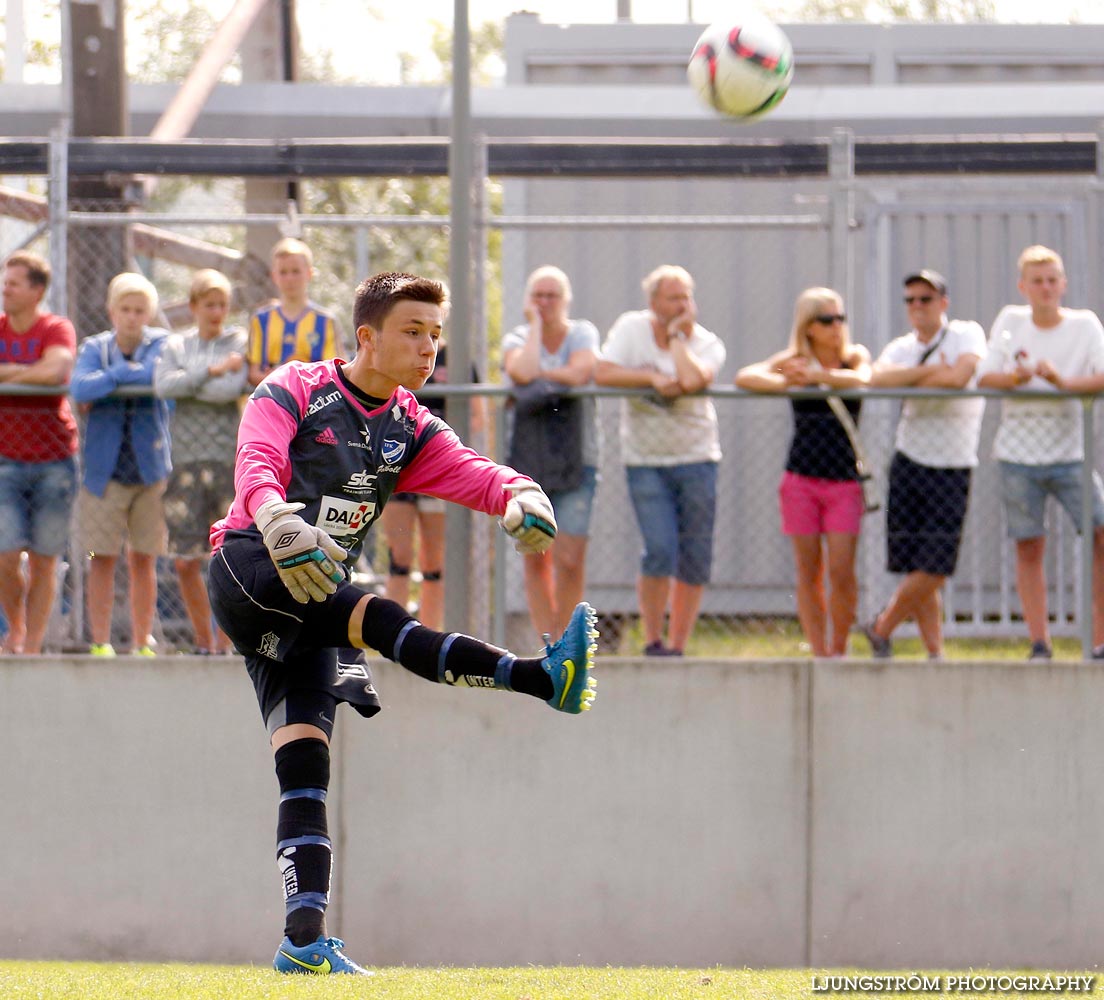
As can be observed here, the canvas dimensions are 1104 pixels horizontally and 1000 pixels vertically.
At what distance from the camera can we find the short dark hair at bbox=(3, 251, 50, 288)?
8.34 meters

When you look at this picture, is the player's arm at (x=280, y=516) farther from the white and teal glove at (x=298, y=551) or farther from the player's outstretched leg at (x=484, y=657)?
the player's outstretched leg at (x=484, y=657)

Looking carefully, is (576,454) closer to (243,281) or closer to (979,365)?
(979,365)

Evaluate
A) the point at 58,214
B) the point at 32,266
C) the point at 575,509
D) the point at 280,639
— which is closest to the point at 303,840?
the point at 280,639

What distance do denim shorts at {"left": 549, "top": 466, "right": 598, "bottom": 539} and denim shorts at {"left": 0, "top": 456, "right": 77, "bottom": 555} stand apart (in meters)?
2.35

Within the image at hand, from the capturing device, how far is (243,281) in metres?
11.3

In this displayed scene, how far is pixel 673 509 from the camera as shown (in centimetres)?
825

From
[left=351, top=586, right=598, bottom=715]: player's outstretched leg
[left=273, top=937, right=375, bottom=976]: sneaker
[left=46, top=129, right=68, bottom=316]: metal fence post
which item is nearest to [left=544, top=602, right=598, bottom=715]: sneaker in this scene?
[left=351, top=586, right=598, bottom=715]: player's outstretched leg

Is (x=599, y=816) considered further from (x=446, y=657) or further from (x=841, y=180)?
(x=841, y=180)

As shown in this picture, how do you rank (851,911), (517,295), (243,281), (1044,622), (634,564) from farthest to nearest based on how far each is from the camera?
(243,281) < (517,295) < (634,564) < (1044,622) < (851,911)

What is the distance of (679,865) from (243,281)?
17.8ft

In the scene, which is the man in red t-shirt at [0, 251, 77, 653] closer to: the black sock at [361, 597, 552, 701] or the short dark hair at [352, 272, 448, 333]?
Answer: the short dark hair at [352, 272, 448, 333]

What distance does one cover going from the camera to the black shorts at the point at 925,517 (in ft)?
26.9

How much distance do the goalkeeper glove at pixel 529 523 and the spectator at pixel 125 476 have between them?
382 centimetres

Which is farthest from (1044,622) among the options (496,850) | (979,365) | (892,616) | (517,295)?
(517,295)
